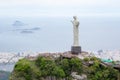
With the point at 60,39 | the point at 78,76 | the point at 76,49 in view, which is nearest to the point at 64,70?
the point at 78,76

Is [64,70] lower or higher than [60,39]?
higher

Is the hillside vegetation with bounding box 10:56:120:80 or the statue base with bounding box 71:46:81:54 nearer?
the hillside vegetation with bounding box 10:56:120:80

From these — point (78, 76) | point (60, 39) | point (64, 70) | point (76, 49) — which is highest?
point (76, 49)

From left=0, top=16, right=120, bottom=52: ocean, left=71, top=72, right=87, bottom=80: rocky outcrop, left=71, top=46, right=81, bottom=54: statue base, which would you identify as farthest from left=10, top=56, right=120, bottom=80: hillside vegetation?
left=0, top=16, right=120, bottom=52: ocean

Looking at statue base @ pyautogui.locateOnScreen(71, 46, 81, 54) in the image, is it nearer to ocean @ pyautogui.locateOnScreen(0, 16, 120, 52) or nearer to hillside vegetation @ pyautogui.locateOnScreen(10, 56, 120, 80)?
hillside vegetation @ pyautogui.locateOnScreen(10, 56, 120, 80)

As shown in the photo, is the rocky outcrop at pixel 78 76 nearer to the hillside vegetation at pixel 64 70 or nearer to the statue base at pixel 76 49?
the hillside vegetation at pixel 64 70

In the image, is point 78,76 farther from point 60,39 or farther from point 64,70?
point 60,39

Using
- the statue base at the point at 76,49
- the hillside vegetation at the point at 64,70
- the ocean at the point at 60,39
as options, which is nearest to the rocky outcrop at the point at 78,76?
the hillside vegetation at the point at 64,70

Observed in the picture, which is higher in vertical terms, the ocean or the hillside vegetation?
the hillside vegetation
